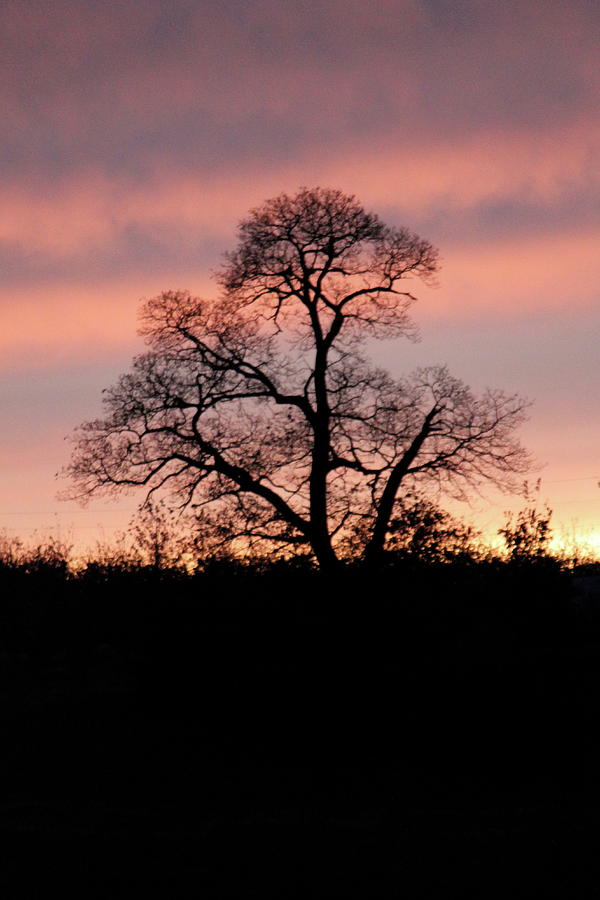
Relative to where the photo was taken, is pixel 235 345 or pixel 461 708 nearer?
pixel 461 708

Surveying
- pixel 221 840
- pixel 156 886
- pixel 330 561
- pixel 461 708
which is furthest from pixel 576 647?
pixel 156 886

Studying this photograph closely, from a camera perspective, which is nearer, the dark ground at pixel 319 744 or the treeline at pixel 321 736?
the dark ground at pixel 319 744

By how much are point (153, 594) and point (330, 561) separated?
3280 millimetres

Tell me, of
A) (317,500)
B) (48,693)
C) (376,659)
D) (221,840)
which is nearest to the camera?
(221,840)

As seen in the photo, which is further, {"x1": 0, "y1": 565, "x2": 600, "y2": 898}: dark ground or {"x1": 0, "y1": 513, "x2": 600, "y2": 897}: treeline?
{"x1": 0, "y1": 513, "x2": 600, "y2": 897}: treeline

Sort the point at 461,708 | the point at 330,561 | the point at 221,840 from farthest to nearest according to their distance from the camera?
the point at 330,561, the point at 461,708, the point at 221,840

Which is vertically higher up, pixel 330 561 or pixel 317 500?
pixel 317 500

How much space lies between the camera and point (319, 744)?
11078 millimetres

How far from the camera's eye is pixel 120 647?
52.5 ft

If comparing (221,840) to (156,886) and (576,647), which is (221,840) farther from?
(576,647)

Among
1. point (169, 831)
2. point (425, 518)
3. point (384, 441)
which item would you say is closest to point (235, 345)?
point (384, 441)

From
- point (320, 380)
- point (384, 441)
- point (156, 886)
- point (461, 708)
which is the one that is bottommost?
point (156, 886)

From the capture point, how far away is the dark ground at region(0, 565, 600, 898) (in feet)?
25.4

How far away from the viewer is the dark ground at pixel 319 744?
7.75 m
